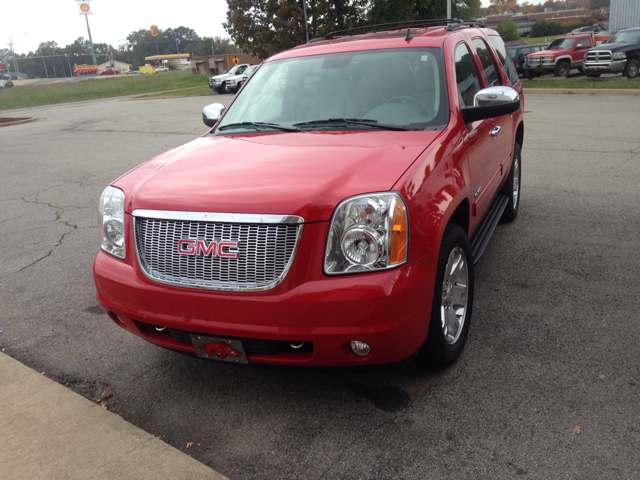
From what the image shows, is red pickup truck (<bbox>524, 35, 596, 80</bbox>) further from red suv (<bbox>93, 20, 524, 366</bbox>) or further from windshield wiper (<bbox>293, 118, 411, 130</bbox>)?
windshield wiper (<bbox>293, 118, 411, 130</bbox>)

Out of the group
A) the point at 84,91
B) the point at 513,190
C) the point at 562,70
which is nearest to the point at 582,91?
the point at 562,70

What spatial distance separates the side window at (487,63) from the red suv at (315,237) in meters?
1.14

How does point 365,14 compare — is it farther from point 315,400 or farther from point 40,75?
point 40,75

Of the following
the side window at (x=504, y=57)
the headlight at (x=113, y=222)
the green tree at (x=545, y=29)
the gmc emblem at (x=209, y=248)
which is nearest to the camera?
the gmc emblem at (x=209, y=248)

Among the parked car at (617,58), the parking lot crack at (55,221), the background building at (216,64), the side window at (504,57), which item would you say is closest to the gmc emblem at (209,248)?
the parking lot crack at (55,221)

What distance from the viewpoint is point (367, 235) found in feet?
8.49

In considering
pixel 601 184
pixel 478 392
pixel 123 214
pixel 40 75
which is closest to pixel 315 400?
pixel 478 392

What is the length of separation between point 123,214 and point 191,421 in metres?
1.14

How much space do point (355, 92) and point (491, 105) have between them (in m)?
0.89

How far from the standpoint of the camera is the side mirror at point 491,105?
3.58m

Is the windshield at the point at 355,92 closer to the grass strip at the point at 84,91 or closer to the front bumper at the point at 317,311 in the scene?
the front bumper at the point at 317,311

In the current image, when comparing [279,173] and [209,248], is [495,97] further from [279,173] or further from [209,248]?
[209,248]

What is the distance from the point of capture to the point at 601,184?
7.11 meters

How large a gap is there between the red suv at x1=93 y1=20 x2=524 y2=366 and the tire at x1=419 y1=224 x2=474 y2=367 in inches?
0.5
